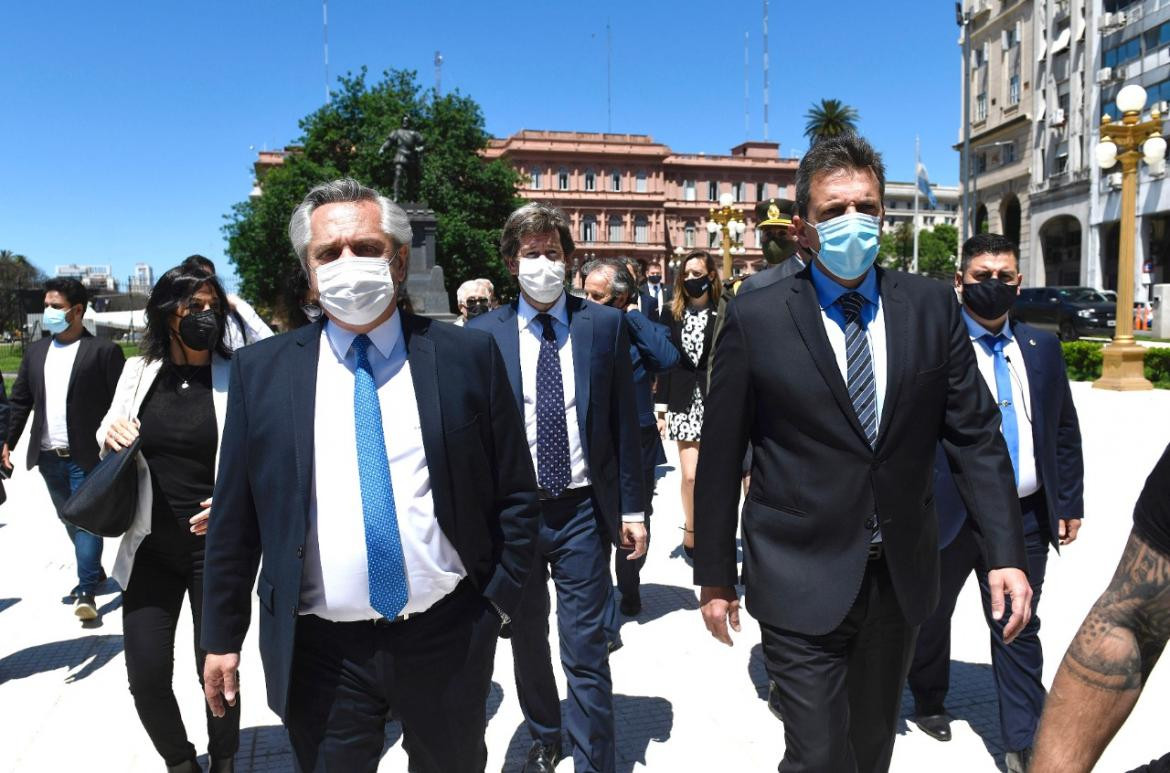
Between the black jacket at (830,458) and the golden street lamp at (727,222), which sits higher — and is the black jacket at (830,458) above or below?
below

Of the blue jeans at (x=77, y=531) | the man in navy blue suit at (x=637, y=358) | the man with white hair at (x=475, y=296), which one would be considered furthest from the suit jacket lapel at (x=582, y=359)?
the blue jeans at (x=77, y=531)

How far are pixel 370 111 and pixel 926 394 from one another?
43461mm

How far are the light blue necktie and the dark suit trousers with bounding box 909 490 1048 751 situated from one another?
0.21 meters

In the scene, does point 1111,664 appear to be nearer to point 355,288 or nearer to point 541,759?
point 355,288

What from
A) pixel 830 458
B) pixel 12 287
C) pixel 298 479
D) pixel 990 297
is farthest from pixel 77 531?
pixel 12 287

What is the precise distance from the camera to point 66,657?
17.3 feet

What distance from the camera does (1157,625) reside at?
147 cm

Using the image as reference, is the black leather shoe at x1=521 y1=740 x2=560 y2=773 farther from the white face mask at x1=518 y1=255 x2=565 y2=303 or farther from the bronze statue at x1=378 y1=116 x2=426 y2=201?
the bronze statue at x1=378 y1=116 x2=426 y2=201

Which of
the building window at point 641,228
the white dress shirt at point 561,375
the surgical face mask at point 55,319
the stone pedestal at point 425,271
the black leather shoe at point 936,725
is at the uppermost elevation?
the building window at point 641,228

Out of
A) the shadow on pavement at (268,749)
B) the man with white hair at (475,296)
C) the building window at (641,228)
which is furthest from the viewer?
the building window at (641,228)

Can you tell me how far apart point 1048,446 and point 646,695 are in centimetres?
221

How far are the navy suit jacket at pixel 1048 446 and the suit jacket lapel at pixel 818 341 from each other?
1.35m

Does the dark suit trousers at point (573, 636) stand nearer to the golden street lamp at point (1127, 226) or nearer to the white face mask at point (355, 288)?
the white face mask at point (355, 288)

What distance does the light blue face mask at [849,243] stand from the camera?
8.50 ft
